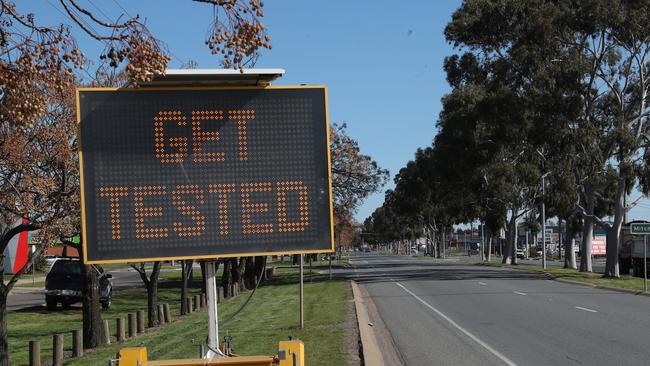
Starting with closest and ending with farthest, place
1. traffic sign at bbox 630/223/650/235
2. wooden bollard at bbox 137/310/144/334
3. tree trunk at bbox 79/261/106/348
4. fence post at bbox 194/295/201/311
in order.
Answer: tree trunk at bbox 79/261/106/348 → wooden bollard at bbox 137/310/144/334 → fence post at bbox 194/295/201/311 → traffic sign at bbox 630/223/650/235

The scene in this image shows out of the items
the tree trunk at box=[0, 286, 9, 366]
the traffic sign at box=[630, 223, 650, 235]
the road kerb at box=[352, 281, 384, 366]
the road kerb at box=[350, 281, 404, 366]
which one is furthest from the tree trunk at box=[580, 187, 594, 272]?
the tree trunk at box=[0, 286, 9, 366]

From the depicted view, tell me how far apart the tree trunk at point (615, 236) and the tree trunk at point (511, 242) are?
81.3ft

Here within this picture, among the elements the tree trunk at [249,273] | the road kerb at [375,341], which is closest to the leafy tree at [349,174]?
the tree trunk at [249,273]

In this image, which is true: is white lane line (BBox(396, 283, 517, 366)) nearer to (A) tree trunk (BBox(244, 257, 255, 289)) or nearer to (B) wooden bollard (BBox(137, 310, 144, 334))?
(B) wooden bollard (BBox(137, 310, 144, 334))

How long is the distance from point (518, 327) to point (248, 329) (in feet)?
19.4

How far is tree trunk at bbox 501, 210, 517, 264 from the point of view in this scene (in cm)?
6562

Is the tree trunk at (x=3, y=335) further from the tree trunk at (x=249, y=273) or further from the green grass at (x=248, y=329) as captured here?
the tree trunk at (x=249, y=273)

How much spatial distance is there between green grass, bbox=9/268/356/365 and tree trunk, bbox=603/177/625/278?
1628 centimetres

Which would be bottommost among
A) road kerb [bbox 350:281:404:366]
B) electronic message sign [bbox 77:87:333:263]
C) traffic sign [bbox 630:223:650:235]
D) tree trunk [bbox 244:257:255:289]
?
tree trunk [bbox 244:257:255:289]

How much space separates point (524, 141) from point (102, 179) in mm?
39323

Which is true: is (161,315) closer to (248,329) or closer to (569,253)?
(248,329)

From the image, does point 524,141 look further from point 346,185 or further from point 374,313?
point 374,313

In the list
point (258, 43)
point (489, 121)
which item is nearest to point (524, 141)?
point (489, 121)

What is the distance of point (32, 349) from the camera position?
1468cm
